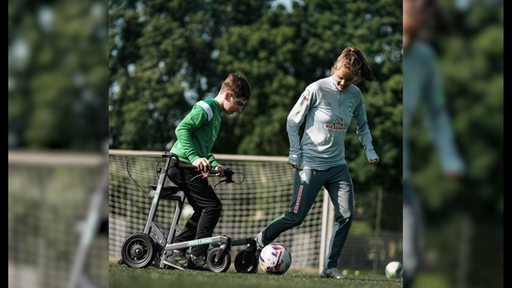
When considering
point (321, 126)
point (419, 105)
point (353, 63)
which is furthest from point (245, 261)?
point (419, 105)

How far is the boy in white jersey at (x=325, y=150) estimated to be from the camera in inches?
195

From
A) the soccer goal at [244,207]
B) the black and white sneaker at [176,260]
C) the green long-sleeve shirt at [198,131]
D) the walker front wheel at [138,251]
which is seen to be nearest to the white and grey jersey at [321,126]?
the green long-sleeve shirt at [198,131]

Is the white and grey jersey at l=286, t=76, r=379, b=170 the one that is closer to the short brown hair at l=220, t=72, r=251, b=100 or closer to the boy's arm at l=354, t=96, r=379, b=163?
the boy's arm at l=354, t=96, r=379, b=163

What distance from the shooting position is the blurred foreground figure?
62.7 inches

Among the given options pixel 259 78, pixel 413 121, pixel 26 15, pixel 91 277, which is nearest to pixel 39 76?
pixel 26 15

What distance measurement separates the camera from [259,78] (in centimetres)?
1828

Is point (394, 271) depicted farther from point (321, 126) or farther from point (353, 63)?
point (353, 63)

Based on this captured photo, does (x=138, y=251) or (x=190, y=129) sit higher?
(x=190, y=129)

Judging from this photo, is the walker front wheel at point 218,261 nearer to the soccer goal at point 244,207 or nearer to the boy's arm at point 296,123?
the boy's arm at point 296,123

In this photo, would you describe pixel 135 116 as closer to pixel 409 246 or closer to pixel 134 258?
pixel 134 258

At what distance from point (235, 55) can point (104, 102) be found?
1737 centimetres

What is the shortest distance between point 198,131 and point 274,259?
0.93 meters

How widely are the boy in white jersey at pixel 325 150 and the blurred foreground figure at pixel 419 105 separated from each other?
3239mm

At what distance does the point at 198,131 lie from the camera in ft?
16.3
